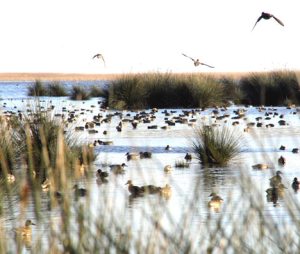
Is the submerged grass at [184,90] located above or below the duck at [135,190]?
above

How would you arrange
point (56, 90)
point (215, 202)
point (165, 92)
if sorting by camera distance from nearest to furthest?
point (215, 202) → point (165, 92) → point (56, 90)

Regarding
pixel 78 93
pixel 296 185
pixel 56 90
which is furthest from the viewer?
pixel 56 90

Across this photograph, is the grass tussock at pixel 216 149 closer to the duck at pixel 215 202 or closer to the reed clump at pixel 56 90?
the duck at pixel 215 202

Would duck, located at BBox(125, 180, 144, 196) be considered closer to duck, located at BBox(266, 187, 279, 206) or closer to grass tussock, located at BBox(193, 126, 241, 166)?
duck, located at BBox(266, 187, 279, 206)

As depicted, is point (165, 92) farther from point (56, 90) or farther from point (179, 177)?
point (179, 177)

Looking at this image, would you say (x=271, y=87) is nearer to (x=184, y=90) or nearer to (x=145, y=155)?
(x=184, y=90)

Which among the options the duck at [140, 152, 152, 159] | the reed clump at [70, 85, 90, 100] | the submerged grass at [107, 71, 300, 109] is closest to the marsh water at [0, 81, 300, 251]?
the duck at [140, 152, 152, 159]

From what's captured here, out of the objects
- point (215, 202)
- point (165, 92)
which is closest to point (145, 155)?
point (215, 202)

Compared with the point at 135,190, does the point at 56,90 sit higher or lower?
higher

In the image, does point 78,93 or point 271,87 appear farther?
point 78,93

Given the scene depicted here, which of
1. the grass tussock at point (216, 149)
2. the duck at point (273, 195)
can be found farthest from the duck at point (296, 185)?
the grass tussock at point (216, 149)

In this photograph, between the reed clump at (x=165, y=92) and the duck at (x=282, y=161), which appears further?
the reed clump at (x=165, y=92)

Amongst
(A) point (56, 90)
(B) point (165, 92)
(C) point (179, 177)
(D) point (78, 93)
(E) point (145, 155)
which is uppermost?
(A) point (56, 90)

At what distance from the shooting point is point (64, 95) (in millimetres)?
52375
